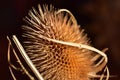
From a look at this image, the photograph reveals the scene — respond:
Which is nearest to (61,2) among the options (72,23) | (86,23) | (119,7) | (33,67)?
(86,23)

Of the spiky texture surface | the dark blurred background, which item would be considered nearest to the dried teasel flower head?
the spiky texture surface

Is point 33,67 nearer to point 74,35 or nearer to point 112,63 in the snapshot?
point 74,35

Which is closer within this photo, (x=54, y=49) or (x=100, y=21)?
(x=54, y=49)

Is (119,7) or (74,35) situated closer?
(74,35)

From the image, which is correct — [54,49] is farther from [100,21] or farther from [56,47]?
[100,21]

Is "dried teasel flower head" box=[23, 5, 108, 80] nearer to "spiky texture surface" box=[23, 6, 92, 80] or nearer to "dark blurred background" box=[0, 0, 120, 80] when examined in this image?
"spiky texture surface" box=[23, 6, 92, 80]

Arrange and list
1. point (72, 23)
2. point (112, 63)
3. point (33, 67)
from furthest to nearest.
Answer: point (112, 63) < point (72, 23) < point (33, 67)

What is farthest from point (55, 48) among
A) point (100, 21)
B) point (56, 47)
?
point (100, 21)

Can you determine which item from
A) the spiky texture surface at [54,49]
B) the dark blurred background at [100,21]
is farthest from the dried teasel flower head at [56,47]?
the dark blurred background at [100,21]
